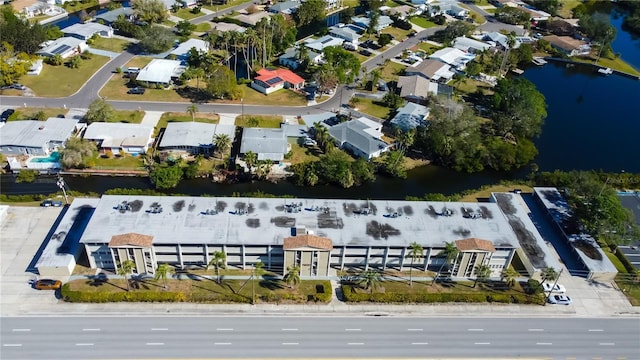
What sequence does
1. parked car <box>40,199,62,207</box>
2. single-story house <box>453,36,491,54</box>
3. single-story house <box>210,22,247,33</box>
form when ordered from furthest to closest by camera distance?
single-story house <box>210,22,247,33</box> → single-story house <box>453,36,491,54</box> → parked car <box>40,199,62,207</box>

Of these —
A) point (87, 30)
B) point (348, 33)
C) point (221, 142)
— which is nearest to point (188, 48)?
point (87, 30)

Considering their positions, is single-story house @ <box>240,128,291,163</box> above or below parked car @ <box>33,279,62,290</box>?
above

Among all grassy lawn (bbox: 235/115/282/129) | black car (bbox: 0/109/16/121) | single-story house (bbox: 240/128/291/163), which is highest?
single-story house (bbox: 240/128/291/163)

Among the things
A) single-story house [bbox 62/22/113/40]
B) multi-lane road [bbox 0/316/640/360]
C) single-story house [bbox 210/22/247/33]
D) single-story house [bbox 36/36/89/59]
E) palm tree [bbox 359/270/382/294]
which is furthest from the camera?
single-story house [bbox 210/22/247/33]

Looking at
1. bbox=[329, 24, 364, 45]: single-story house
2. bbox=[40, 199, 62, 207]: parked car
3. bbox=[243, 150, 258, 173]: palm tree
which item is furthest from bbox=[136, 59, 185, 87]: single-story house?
bbox=[329, 24, 364, 45]: single-story house

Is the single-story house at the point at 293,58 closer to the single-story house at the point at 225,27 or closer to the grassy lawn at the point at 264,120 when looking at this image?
the single-story house at the point at 225,27

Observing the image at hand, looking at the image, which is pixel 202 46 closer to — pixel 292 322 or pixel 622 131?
pixel 292 322

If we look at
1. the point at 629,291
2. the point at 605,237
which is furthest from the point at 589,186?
the point at 629,291

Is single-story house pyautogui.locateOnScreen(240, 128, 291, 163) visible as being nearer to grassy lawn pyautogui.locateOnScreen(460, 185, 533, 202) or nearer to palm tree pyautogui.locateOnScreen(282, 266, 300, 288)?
palm tree pyautogui.locateOnScreen(282, 266, 300, 288)
